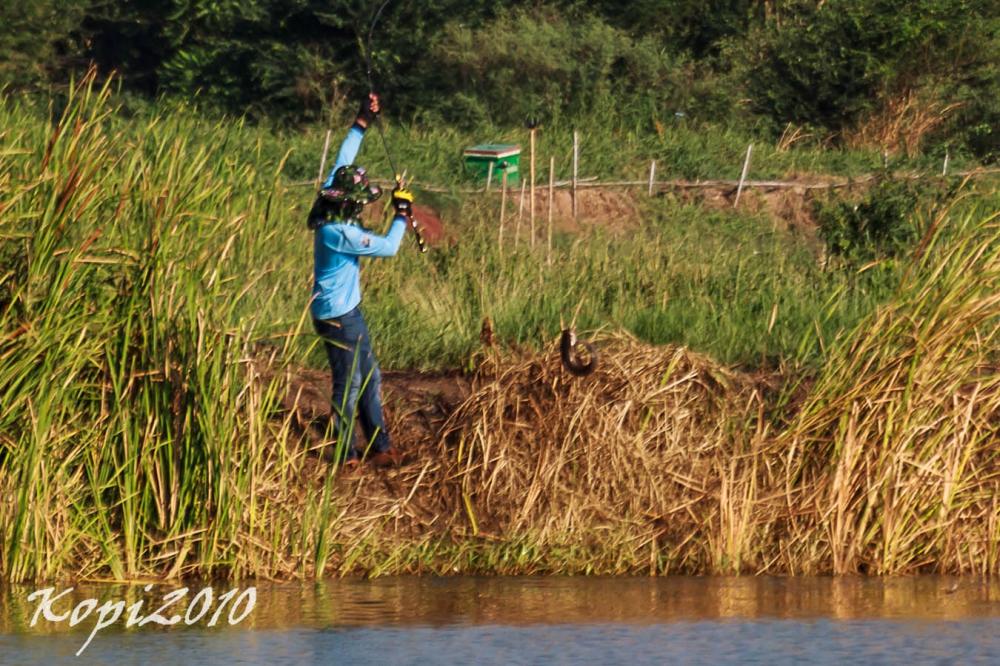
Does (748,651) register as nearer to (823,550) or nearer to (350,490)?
(823,550)

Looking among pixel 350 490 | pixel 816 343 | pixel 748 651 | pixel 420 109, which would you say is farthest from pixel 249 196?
pixel 420 109

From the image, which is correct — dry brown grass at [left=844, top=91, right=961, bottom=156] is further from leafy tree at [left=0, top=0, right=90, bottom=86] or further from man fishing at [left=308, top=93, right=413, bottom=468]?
man fishing at [left=308, top=93, right=413, bottom=468]

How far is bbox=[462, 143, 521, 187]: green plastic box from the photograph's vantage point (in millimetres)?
17797

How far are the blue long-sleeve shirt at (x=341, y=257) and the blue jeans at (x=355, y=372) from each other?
0.06 metres

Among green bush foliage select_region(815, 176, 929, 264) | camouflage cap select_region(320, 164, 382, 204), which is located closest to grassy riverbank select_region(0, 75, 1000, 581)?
camouflage cap select_region(320, 164, 382, 204)

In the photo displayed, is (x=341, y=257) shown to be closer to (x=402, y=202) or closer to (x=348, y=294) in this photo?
(x=348, y=294)

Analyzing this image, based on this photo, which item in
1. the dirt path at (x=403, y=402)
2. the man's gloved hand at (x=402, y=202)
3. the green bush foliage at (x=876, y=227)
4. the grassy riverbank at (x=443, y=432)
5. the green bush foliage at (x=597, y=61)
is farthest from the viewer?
the green bush foliage at (x=597, y=61)

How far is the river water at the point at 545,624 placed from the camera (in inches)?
263

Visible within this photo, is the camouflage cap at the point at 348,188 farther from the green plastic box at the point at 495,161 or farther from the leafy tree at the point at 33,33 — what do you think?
the leafy tree at the point at 33,33

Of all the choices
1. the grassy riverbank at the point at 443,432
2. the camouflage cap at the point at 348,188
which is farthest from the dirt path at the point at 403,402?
the camouflage cap at the point at 348,188

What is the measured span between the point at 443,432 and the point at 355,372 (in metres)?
0.62

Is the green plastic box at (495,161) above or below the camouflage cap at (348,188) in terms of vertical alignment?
above

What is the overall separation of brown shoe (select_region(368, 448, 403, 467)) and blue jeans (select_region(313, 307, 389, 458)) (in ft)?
0.10

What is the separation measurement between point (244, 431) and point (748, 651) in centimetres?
253
